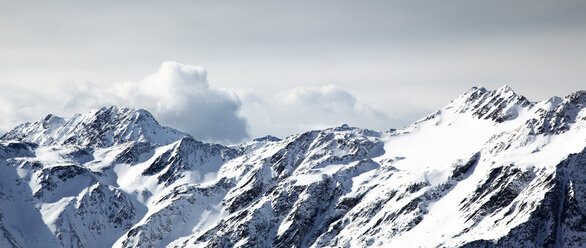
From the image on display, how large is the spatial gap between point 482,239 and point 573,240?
3027 centimetres

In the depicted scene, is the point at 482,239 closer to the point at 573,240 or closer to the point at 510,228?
the point at 510,228

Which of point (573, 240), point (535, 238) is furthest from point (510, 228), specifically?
point (573, 240)

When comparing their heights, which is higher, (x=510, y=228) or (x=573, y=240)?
(x=510, y=228)

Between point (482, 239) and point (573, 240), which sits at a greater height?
point (482, 239)

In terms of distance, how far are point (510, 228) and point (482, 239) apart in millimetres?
10269

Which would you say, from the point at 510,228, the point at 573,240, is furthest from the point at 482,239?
the point at 573,240

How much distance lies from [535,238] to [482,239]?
58.7 ft

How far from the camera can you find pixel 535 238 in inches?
7835

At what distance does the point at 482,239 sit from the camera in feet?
653

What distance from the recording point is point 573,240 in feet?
650

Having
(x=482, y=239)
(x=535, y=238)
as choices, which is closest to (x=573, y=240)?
(x=535, y=238)

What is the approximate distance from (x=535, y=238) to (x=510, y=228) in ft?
29.3

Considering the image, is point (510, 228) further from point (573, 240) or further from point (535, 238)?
point (573, 240)
